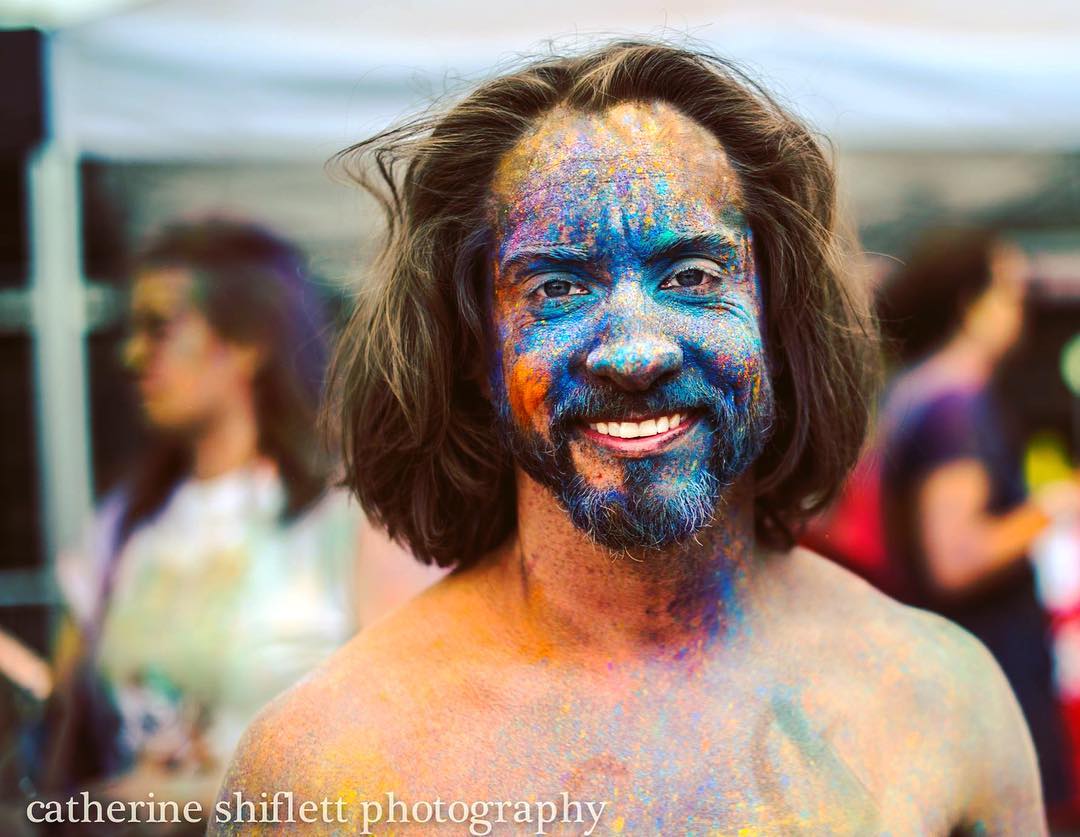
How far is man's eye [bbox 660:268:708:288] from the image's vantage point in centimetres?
155

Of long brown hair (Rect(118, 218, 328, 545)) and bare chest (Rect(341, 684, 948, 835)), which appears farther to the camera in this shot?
long brown hair (Rect(118, 218, 328, 545))

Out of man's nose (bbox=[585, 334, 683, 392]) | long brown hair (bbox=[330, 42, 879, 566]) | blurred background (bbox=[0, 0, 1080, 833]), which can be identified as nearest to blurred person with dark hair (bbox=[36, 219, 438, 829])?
blurred background (bbox=[0, 0, 1080, 833])

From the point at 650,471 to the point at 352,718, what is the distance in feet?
1.81

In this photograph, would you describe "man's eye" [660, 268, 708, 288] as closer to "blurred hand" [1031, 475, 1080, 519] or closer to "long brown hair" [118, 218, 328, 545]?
"long brown hair" [118, 218, 328, 545]

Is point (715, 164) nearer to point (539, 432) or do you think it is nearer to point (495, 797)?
point (539, 432)

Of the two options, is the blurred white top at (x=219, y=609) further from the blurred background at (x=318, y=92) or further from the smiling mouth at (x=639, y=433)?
the smiling mouth at (x=639, y=433)

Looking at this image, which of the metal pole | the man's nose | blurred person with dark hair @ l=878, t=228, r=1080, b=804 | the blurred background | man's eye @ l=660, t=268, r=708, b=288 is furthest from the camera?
the metal pole

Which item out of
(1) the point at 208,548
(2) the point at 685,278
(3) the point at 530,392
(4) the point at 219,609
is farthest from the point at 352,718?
(1) the point at 208,548

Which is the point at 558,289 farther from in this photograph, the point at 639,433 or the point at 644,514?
the point at 644,514

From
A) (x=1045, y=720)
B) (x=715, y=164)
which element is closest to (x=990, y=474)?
(x=1045, y=720)

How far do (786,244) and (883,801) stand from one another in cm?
81

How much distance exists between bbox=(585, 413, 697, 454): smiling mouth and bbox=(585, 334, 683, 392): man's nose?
6 centimetres

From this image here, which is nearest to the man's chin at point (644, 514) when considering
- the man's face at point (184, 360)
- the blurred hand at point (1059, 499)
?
the man's face at point (184, 360)

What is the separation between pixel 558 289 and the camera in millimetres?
1559
